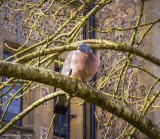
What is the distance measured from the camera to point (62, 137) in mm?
7148

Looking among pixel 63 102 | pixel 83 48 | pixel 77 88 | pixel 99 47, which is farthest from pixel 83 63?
pixel 77 88

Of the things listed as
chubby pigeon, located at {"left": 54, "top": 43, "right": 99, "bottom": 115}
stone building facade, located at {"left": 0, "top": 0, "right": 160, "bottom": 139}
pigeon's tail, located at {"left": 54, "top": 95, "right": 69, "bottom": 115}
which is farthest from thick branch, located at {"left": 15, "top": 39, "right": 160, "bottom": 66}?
stone building facade, located at {"left": 0, "top": 0, "right": 160, "bottom": 139}

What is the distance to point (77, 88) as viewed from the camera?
3125mm

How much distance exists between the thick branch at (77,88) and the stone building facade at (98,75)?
3.20 metres

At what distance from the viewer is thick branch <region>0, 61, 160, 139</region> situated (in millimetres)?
2898

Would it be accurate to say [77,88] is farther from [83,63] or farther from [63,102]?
[63,102]

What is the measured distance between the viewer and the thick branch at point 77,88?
2898 millimetres

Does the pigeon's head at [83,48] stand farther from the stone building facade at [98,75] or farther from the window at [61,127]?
the window at [61,127]

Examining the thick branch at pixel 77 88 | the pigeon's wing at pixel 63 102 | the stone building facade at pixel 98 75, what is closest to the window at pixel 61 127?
the stone building facade at pixel 98 75

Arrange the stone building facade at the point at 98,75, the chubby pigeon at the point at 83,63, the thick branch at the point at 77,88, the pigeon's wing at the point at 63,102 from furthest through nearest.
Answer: the stone building facade at the point at 98,75, the pigeon's wing at the point at 63,102, the chubby pigeon at the point at 83,63, the thick branch at the point at 77,88

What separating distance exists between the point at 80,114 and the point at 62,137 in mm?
408

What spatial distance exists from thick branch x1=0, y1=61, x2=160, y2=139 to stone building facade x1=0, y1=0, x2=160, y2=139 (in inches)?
126

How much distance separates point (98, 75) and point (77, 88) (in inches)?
175

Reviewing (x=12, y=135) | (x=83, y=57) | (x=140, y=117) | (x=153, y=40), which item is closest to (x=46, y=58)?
(x=83, y=57)
